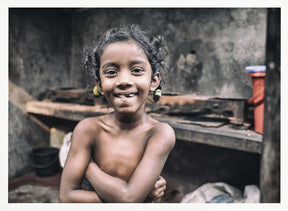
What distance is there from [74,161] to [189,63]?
9.65 ft

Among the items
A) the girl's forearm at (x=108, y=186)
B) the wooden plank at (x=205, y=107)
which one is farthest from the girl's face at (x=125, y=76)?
the wooden plank at (x=205, y=107)

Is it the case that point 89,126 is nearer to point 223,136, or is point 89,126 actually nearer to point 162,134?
point 162,134

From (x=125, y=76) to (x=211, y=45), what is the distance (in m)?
2.82

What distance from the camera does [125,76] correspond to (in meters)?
1.17

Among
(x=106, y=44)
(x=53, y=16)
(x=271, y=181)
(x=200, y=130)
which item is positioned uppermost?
(x=53, y=16)

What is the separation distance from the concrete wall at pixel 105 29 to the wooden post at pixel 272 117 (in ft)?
9.43

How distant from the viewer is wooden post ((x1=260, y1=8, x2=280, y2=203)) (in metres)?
0.71

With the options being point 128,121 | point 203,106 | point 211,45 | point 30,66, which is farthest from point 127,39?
point 30,66

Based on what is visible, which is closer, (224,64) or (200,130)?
(200,130)

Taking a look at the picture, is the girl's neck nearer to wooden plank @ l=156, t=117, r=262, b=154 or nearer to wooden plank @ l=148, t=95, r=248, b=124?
wooden plank @ l=156, t=117, r=262, b=154

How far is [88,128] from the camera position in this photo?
1309 mm

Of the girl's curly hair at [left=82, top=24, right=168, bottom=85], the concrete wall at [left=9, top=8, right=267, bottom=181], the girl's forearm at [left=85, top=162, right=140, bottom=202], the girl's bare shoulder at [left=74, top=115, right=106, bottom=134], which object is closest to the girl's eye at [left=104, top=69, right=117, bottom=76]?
the girl's curly hair at [left=82, top=24, right=168, bottom=85]
